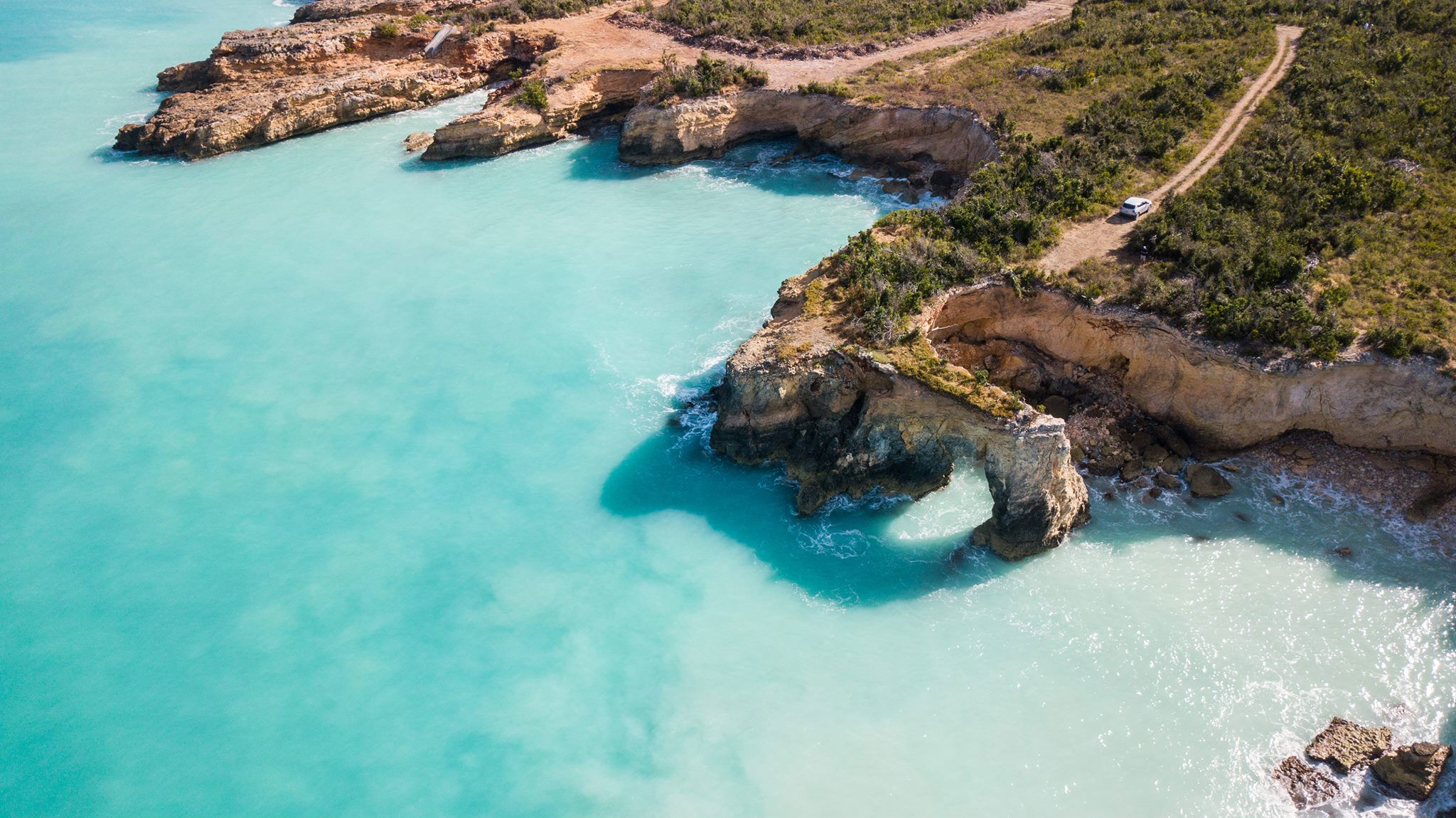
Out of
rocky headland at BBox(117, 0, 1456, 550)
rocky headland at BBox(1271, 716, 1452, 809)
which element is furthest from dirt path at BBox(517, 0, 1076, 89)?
rocky headland at BBox(1271, 716, 1452, 809)

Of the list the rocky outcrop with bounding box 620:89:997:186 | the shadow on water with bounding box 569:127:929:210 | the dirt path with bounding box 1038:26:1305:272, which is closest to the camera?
the dirt path with bounding box 1038:26:1305:272

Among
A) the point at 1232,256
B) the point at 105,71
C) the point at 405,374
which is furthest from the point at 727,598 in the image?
the point at 105,71

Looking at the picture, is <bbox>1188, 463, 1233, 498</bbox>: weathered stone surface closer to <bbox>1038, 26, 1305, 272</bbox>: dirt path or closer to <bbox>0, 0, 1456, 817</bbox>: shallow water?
<bbox>0, 0, 1456, 817</bbox>: shallow water

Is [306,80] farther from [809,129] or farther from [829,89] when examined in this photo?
[829,89]

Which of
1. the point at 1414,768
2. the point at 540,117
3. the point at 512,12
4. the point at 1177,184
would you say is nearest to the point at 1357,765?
the point at 1414,768

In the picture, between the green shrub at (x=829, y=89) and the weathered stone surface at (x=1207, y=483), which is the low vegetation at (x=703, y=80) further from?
the weathered stone surface at (x=1207, y=483)

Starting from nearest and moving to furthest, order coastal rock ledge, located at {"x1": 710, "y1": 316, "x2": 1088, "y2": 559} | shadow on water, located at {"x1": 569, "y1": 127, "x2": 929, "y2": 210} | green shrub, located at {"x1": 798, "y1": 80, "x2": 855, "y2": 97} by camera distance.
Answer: coastal rock ledge, located at {"x1": 710, "y1": 316, "x2": 1088, "y2": 559}
shadow on water, located at {"x1": 569, "y1": 127, "x2": 929, "y2": 210}
green shrub, located at {"x1": 798, "y1": 80, "x2": 855, "y2": 97}

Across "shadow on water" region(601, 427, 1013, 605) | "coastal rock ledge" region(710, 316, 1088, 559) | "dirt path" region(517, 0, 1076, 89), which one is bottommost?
"shadow on water" region(601, 427, 1013, 605)
